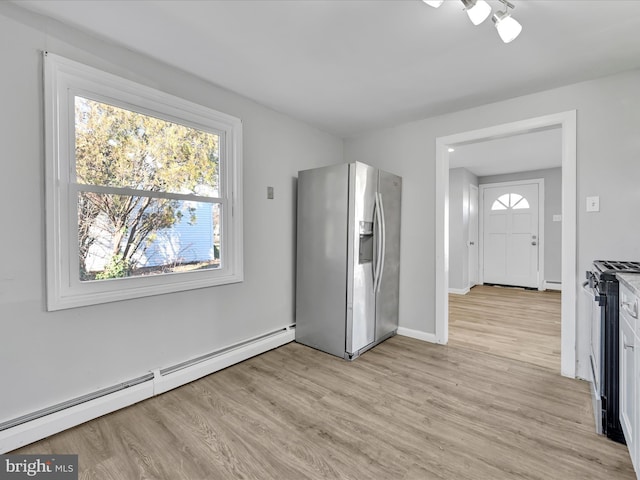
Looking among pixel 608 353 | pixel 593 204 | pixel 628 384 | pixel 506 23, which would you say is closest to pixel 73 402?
pixel 628 384

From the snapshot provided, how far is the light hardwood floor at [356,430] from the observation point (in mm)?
1512

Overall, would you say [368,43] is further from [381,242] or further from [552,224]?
[552,224]

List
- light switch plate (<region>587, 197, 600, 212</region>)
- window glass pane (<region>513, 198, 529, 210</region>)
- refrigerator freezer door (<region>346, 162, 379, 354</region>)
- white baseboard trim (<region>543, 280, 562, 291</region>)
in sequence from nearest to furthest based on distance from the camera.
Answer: light switch plate (<region>587, 197, 600, 212</region>) → refrigerator freezer door (<region>346, 162, 379, 354</region>) → white baseboard trim (<region>543, 280, 562, 291</region>) → window glass pane (<region>513, 198, 529, 210</region>)

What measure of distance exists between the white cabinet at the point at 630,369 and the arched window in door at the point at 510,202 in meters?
5.44

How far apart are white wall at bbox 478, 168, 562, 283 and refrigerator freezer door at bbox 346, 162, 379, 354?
4880 millimetres

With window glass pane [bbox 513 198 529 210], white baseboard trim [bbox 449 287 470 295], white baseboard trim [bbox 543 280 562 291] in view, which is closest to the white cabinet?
white baseboard trim [bbox 449 287 470 295]

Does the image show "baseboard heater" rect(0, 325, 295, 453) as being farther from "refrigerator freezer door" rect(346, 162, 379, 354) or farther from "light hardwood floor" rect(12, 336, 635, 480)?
"refrigerator freezer door" rect(346, 162, 379, 354)

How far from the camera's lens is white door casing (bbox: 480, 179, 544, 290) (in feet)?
19.9

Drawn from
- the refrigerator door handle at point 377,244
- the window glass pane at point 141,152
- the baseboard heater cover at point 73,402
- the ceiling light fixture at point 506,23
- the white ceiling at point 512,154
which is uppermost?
the white ceiling at point 512,154

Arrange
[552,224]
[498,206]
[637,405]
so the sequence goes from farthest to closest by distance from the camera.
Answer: [498,206]
[552,224]
[637,405]

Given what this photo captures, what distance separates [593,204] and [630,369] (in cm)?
149

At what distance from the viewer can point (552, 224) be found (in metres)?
5.92

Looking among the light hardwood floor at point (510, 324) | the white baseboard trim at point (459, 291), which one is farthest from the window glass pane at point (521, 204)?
the white baseboard trim at point (459, 291)

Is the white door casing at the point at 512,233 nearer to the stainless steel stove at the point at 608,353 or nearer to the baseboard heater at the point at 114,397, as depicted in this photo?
the stainless steel stove at the point at 608,353
